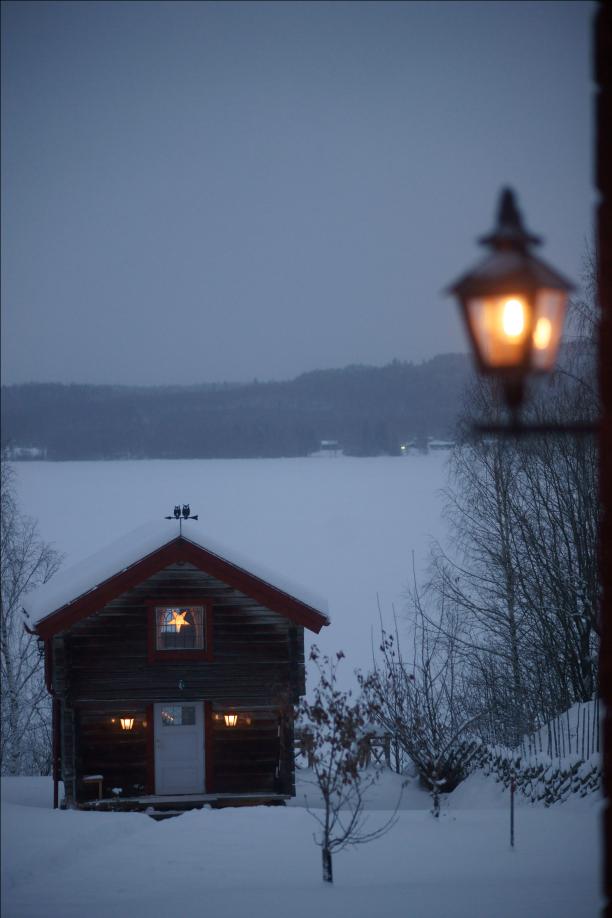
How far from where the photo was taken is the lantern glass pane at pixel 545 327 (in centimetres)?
383

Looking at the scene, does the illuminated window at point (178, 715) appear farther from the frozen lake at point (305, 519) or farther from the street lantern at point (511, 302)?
the street lantern at point (511, 302)

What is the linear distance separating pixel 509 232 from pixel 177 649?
13.0m

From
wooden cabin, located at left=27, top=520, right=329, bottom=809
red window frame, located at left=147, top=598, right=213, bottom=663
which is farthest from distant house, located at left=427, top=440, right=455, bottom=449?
red window frame, located at left=147, top=598, right=213, bottom=663

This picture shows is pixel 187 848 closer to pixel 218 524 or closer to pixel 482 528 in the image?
pixel 482 528

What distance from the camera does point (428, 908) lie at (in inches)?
335

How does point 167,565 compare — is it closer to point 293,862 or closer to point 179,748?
point 179,748

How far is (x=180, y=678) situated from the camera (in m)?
15.6

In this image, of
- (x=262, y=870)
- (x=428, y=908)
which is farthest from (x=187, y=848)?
(x=428, y=908)

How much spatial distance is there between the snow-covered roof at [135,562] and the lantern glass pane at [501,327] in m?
11.8

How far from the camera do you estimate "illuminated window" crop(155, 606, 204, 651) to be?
15664 millimetres

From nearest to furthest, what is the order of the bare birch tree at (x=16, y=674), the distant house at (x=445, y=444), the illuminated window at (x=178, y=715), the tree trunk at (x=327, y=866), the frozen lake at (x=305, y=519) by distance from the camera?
the tree trunk at (x=327, y=866), the illuminated window at (x=178, y=715), the distant house at (x=445, y=444), the bare birch tree at (x=16, y=674), the frozen lake at (x=305, y=519)

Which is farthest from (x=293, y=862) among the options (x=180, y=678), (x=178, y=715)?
(x=178, y=715)

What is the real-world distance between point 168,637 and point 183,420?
93.3 m

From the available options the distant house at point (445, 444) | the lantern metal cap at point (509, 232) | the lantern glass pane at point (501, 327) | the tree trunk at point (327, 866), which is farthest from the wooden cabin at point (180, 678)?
the lantern metal cap at point (509, 232)
